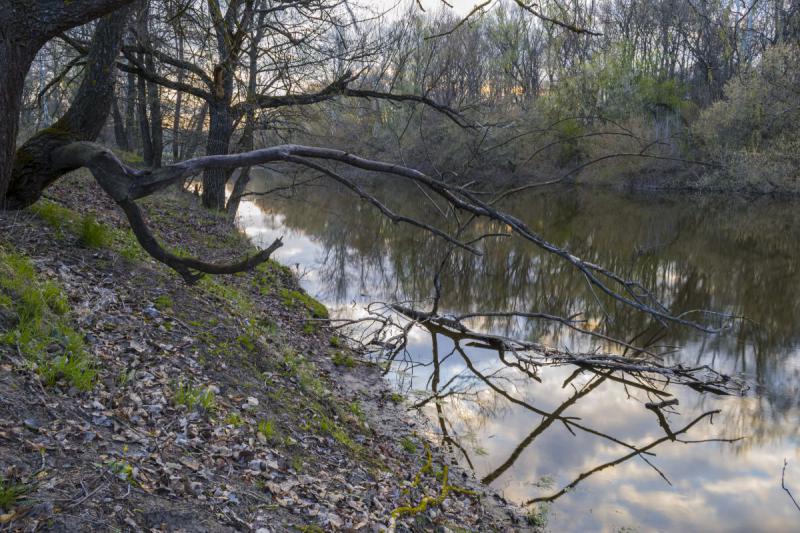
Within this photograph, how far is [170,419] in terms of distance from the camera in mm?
4539

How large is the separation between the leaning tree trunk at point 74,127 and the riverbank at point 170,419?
1.20 ft

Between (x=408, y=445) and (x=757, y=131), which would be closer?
(x=408, y=445)

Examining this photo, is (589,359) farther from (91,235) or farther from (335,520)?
(91,235)

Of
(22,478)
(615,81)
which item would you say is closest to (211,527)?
(22,478)

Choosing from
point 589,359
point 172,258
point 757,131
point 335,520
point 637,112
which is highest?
point 637,112

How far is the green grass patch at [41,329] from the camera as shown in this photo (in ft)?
14.1

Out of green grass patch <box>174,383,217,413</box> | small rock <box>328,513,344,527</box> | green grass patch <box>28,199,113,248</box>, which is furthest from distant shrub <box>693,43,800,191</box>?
small rock <box>328,513,344,527</box>

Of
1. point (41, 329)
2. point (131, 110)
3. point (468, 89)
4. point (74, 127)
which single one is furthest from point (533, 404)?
point (468, 89)

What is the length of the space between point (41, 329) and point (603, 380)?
27.4ft

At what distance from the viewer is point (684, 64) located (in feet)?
163

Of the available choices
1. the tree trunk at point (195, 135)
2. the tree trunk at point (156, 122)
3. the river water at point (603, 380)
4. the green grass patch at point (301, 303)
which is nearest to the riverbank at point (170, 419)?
the river water at point (603, 380)

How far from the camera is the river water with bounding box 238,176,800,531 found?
7090 mm

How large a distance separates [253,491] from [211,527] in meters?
0.60

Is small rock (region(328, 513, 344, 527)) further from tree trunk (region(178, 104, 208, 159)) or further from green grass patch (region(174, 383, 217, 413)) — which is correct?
tree trunk (region(178, 104, 208, 159))
